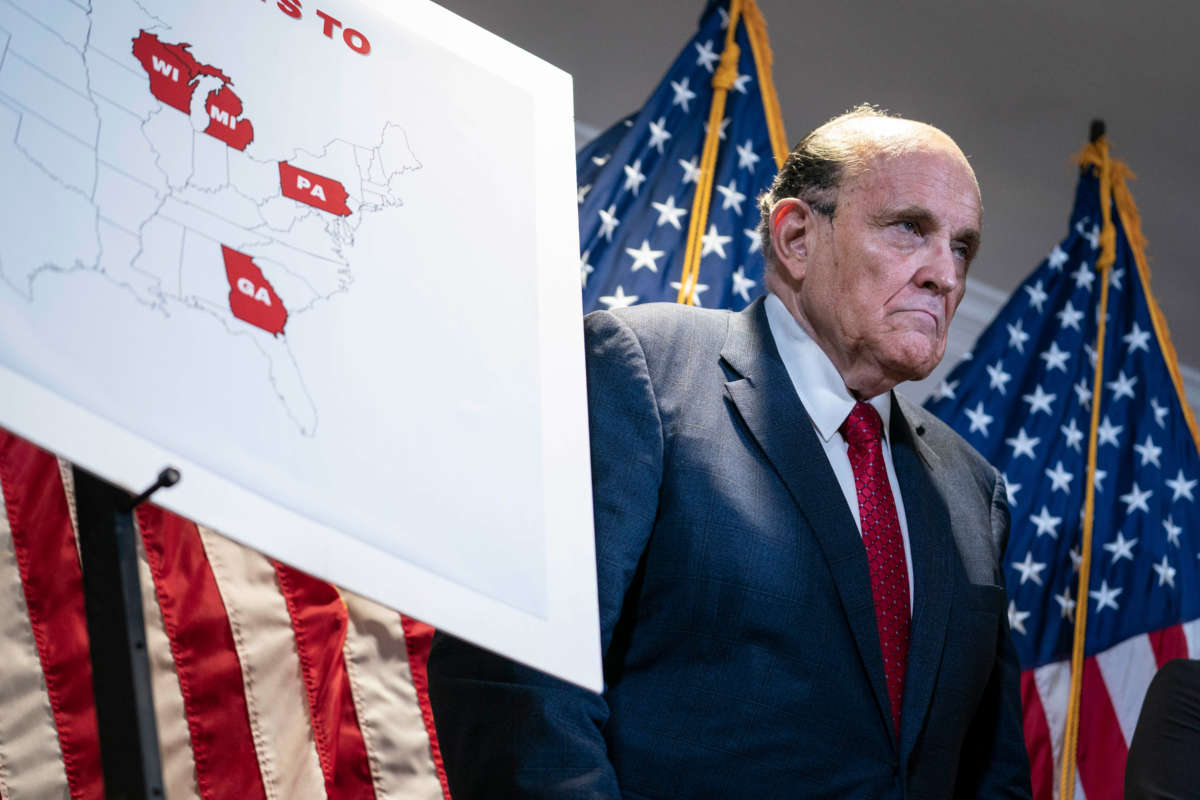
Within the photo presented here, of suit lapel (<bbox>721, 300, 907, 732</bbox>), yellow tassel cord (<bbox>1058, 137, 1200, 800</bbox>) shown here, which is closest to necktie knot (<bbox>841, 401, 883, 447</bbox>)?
suit lapel (<bbox>721, 300, 907, 732</bbox>)

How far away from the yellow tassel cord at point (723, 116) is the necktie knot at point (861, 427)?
2.89 ft

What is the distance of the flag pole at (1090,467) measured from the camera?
8.49ft

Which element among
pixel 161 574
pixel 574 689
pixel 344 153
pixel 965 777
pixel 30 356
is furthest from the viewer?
pixel 161 574

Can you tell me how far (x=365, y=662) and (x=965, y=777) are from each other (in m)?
0.87

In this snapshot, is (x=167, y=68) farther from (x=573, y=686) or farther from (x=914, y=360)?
(x=914, y=360)

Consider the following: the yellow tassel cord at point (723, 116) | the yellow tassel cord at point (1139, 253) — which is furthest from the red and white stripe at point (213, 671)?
the yellow tassel cord at point (1139, 253)

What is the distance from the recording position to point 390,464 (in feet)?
2.66

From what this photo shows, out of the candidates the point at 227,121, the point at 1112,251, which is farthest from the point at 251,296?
the point at 1112,251

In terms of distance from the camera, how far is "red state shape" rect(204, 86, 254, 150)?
0.87 meters

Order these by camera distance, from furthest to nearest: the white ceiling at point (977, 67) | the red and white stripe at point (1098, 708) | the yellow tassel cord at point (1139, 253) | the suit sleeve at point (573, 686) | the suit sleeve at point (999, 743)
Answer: the yellow tassel cord at point (1139, 253), the white ceiling at point (977, 67), the red and white stripe at point (1098, 708), the suit sleeve at point (999, 743), the suit sleeve at point (573, 686)

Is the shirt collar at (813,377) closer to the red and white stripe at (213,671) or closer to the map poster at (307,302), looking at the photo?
the map poster at (307,302)

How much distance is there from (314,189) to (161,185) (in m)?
0.13

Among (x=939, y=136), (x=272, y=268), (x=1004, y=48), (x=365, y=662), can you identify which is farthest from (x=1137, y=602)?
(x=272, y=268)

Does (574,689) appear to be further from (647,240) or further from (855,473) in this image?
(647,240)
